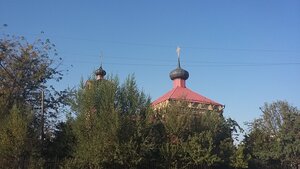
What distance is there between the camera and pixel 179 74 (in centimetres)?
4597

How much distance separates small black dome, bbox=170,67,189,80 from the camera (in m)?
46.0

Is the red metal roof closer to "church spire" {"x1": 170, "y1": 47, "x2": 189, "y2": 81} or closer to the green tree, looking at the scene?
"church spire" {"x1": 170, "y1": 47, "x2": 189, "y2": 81}

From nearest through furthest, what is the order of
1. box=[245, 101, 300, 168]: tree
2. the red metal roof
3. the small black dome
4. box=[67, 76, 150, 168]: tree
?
1. box=[67, 76, 150, 168]: tree
2. box=[245, 101, 300, 168]: tree
3. the red metal roof
4. the small black dome

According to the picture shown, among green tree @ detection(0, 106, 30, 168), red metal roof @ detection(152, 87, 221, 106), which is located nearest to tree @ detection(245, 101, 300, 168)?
red metal roof @ detection(152, 87, 221, 106)

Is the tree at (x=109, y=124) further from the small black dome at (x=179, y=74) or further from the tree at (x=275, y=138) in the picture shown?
the small black dome at (x=179, y=74)

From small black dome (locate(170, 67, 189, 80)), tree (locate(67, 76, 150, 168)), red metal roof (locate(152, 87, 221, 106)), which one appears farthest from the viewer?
small black dome (locate(170, 67, 189, 80))

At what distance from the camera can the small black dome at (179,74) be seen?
151 ft

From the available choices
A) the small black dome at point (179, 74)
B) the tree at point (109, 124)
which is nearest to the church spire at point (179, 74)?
the small black dome at point (179, 74)

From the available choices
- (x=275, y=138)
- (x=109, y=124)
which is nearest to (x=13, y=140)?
(x=109, y=124)

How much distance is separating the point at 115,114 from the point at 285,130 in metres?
16.4

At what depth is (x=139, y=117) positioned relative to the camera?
2520 centimetres

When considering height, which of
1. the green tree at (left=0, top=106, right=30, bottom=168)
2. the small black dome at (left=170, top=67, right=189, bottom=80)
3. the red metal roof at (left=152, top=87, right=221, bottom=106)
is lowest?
the green tree at (left=0, top=106, right=30, bottom=168)

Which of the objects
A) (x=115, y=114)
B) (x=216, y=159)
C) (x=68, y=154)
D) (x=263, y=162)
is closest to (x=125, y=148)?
(x=115, y=114)

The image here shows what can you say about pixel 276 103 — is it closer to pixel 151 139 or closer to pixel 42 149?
pixel 151 139
